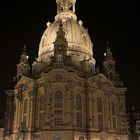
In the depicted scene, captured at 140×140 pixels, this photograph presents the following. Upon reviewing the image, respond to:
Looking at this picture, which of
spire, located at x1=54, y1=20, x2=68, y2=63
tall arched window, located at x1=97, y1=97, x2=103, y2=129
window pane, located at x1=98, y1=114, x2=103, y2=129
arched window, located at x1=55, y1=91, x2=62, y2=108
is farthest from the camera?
spire, located at x1=54, y1=20, x2=68, y2=63

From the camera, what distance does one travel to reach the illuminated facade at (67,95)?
2061 inches

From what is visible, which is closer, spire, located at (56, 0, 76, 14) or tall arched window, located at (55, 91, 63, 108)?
tall arched window, located at (55, 91, 63, 108)

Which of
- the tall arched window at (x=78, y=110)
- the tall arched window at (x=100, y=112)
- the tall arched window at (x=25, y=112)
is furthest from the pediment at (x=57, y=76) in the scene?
the tall arched window at (x=100, y=112)

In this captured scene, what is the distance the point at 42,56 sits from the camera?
65750 mm

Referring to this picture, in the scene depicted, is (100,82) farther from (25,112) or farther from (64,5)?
(64,5)

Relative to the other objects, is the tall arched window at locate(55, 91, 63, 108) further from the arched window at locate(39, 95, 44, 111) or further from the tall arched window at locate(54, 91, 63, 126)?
the arched window at locate(39, 95, 44, 111)

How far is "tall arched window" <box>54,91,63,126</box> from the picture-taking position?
51.9 meters

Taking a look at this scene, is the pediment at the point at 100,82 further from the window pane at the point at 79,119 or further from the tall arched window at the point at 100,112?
the window pane at the point at 79,119

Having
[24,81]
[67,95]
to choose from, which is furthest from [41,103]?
[24,81]

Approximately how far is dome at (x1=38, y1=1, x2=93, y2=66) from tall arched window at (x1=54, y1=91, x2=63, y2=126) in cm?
1152

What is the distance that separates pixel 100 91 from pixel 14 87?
61.5ft

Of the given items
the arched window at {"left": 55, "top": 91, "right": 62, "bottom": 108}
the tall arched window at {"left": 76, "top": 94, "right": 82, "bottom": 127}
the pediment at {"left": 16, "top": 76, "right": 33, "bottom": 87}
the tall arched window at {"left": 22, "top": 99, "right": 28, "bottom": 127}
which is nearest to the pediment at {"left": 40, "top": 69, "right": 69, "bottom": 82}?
the arched window at {"left": 55, "top": 91, "right": 62, "bottom": 108}

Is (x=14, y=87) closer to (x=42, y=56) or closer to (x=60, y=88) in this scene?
(x=42, y=56)

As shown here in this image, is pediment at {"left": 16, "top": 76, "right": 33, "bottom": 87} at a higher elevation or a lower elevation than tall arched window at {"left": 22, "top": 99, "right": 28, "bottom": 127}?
higher
